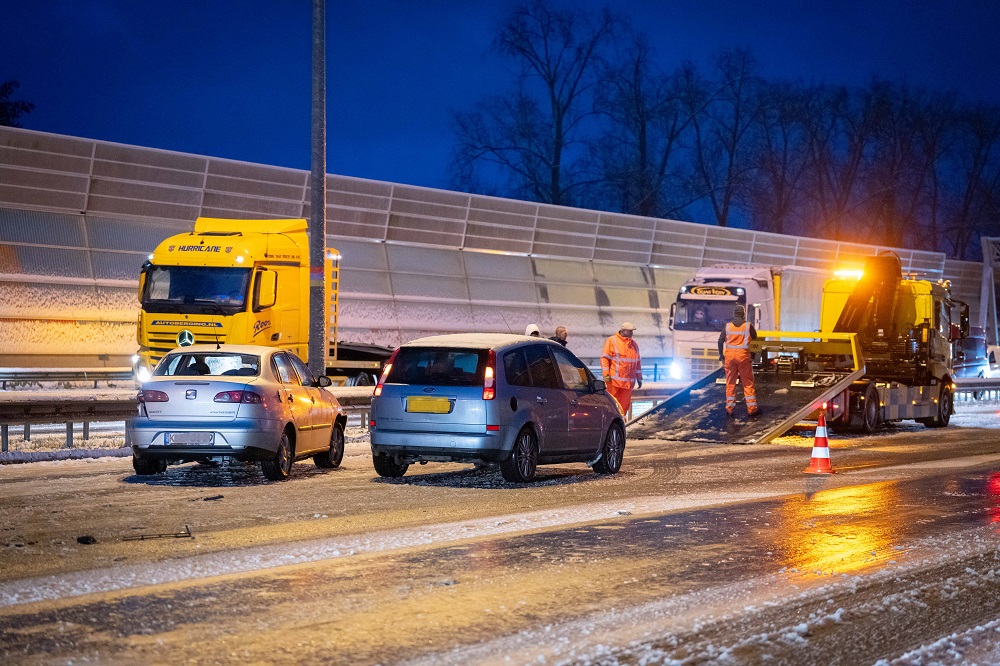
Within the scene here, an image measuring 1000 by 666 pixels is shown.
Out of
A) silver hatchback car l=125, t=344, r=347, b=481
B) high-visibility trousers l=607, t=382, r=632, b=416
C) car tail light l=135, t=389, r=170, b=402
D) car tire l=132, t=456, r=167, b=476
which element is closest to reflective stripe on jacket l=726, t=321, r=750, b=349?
high-visibility trousers l=607, t=382, r=632, b=416

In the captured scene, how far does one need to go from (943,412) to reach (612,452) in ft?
43.6

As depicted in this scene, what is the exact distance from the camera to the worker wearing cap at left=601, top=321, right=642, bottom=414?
1956 centimetres

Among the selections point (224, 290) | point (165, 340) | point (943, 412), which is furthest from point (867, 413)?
point (165, 340)

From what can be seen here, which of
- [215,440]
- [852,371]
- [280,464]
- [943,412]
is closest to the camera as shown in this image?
[215,440]

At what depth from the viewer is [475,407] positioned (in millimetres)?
12672

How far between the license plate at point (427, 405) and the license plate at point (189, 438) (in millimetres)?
2055

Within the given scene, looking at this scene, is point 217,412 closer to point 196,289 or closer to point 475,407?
point 475,407

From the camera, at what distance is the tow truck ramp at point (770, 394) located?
19.9 metres

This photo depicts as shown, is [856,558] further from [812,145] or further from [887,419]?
[812,145]

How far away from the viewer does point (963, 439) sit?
21.4 metres

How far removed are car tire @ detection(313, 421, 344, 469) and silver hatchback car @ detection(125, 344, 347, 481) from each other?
1372mm

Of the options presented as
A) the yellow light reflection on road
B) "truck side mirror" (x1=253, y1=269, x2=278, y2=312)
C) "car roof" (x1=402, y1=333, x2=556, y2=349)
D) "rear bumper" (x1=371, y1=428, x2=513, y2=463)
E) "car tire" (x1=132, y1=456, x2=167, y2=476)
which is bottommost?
the yellow light reflection on road

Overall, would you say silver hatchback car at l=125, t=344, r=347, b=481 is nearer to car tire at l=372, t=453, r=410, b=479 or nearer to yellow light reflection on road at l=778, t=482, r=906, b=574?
car tire at l=372, t=453, r=410, b=479

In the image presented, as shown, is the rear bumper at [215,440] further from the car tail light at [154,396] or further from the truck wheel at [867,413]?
the truck wheel at [867,413]
